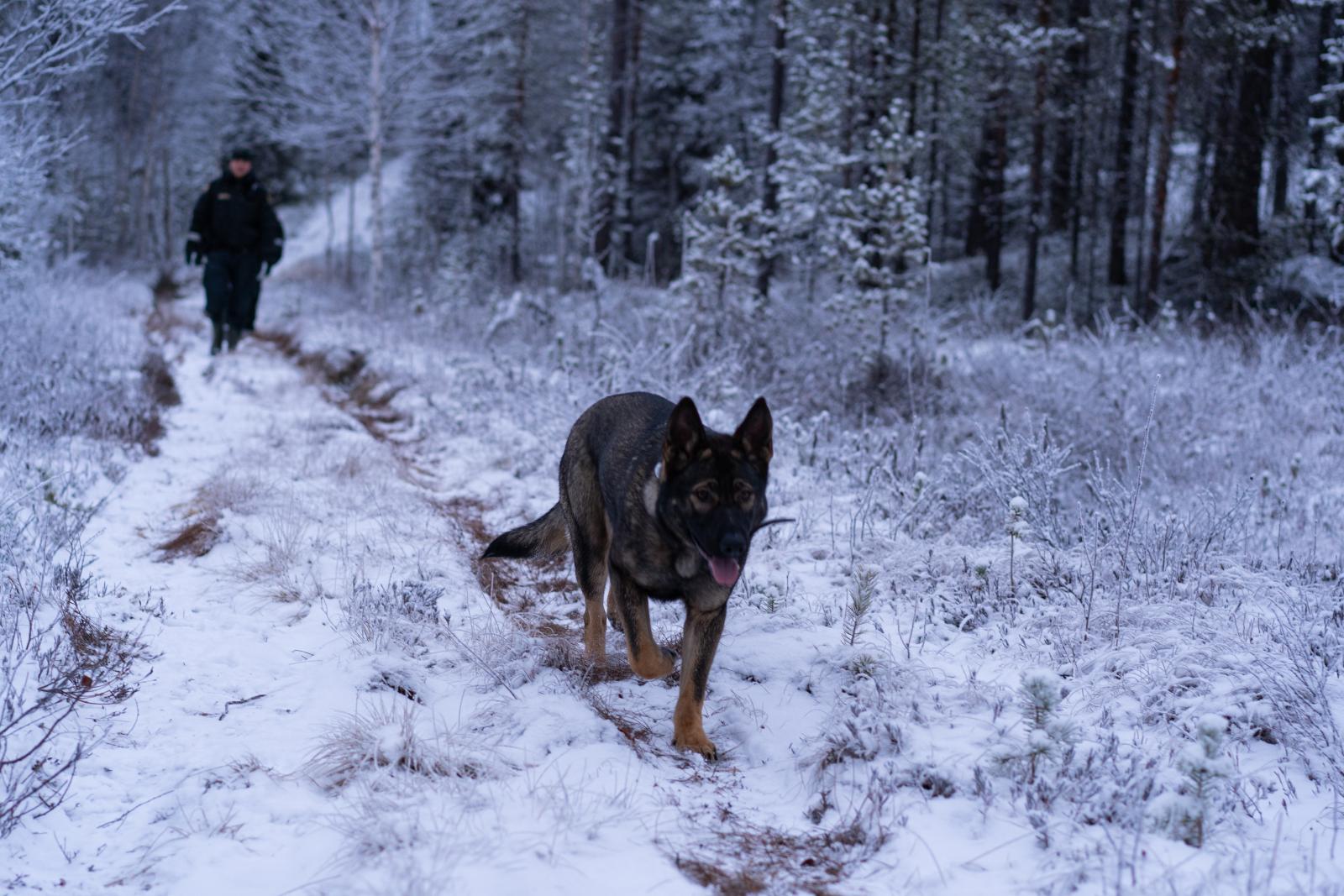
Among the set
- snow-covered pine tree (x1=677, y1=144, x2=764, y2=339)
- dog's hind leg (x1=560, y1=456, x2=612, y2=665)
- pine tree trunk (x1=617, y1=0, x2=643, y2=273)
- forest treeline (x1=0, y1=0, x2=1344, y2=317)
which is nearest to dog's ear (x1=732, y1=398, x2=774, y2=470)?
dog's hind leg (x1=560, y1=456, x2=612, y2=665)

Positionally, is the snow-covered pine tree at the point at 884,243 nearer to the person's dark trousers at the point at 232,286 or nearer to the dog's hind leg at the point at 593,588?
the dog's hind leg at the point at 593,588

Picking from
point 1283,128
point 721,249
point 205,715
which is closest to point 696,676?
point 205,715

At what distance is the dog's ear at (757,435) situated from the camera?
3.48 m

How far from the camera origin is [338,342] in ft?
49.1

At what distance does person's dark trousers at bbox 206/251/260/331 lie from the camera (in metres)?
12.7

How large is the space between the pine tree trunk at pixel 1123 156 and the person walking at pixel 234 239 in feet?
64.5

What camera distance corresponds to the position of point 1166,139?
60.1 feet

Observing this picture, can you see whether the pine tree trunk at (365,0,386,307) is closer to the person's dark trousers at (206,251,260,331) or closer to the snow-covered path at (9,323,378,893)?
the person's dark trousers at (206,251,260,331)

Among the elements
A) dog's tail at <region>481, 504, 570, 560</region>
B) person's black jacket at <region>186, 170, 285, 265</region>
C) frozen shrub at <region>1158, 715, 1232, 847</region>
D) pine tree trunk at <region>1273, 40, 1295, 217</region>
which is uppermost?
pine tree trunk at <region>1273, 40, 1295, 217</region>

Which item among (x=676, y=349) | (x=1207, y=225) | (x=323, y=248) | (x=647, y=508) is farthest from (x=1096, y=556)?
(x=323, y=248)

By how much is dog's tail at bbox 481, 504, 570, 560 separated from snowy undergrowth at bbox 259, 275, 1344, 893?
15.2 inches

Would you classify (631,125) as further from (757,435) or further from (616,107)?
(757,435)

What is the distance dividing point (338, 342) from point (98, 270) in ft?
Answer: 54.1

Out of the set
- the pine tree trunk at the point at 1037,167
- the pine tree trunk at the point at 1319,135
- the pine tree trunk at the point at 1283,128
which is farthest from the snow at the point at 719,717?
the pine tree trunk at the point at 1283,128
